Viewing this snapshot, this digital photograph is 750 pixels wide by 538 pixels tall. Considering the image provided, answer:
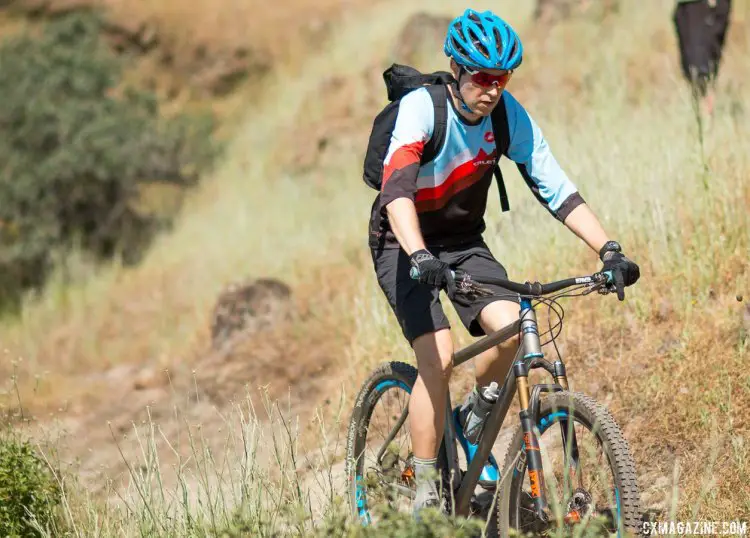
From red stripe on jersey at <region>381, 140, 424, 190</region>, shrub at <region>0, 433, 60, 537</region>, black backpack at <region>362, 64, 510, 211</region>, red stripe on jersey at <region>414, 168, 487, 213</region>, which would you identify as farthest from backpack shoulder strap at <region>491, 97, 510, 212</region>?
shrub at <region>0, 433, 60, 537</region>

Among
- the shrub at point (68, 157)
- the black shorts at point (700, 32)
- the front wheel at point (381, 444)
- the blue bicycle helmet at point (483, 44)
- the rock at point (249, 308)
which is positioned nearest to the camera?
the blue bicycle helmet at point (483, 44)

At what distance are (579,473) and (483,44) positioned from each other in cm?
183

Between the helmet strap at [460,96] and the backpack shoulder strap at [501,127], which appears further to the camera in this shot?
the backpack shoulder strap at [501,127]

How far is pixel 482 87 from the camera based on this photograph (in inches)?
168

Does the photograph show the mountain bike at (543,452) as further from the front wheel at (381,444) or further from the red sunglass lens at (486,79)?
the red sunglass lens at (486,79)

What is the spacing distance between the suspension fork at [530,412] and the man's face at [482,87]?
903 millimetres

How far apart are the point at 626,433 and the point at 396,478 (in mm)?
1292

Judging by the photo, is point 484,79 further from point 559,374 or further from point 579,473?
point 579,473

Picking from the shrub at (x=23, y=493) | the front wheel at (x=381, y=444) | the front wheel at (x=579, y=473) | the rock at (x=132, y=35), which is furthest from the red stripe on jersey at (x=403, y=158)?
the rock at (x=132, y=35)

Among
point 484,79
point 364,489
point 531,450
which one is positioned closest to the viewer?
point 531,450

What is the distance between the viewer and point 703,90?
30.5ft

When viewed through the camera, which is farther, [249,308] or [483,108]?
[249,308]

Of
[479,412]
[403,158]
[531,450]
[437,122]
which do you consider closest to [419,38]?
[437,122]

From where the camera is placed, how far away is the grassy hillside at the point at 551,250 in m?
5.30
